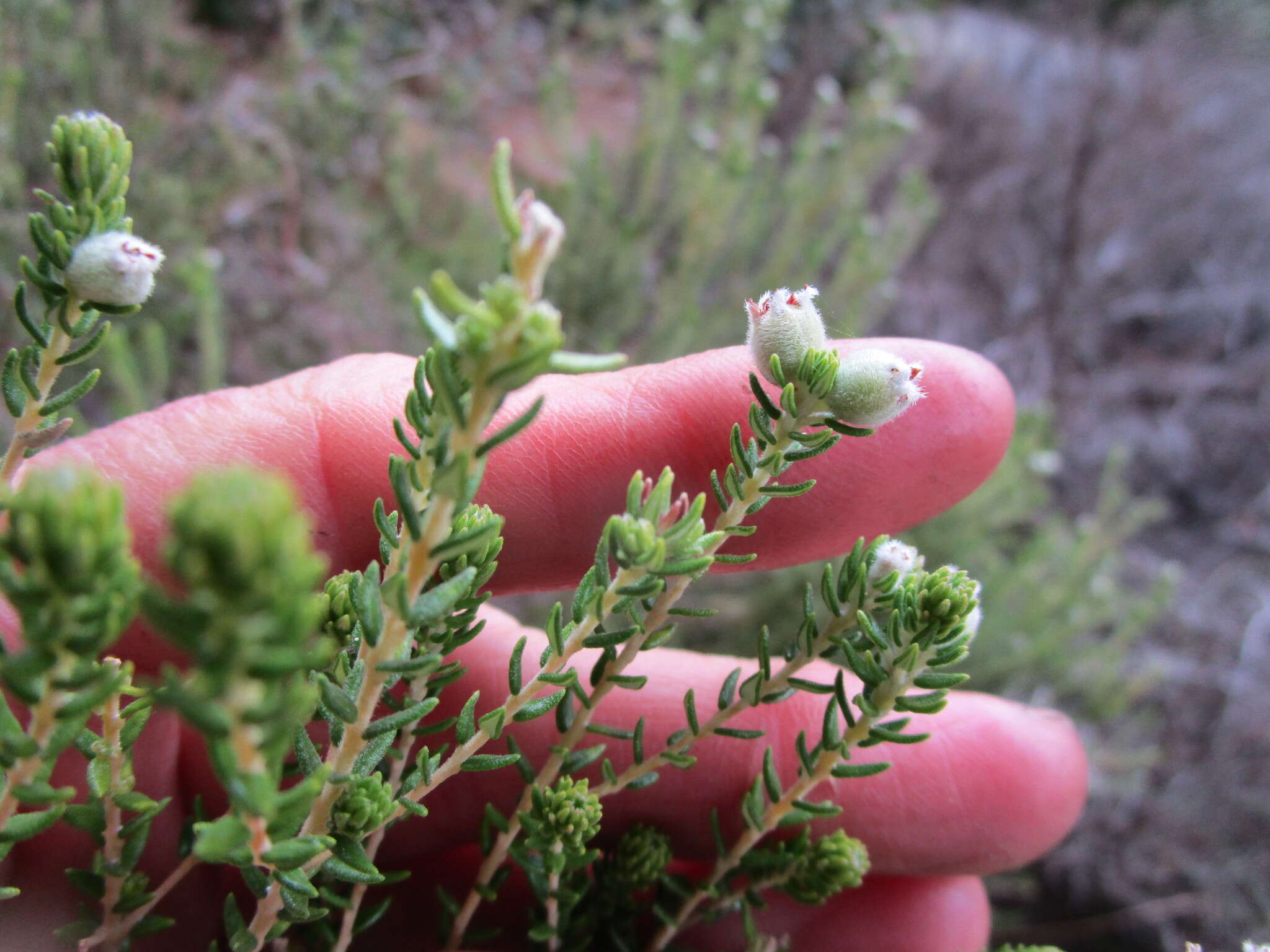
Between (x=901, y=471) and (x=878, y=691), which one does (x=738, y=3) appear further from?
(x=878, y=691)

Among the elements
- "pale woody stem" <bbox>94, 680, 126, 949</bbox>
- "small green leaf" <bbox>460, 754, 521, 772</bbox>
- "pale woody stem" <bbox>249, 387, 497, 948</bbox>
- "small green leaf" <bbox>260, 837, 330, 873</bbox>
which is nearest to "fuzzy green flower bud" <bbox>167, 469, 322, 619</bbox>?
"pale woody stem" <bbox>249, 387, 497, 948</bbox>

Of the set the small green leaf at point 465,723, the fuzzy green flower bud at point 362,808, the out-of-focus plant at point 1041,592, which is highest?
the small green leaf at point 465,723

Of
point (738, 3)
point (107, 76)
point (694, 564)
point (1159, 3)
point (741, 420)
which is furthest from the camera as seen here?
point (1159, 3)

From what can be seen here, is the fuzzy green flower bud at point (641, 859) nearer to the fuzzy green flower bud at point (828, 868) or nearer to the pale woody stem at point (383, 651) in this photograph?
the fuzzy green flower bud at point (828, 868)

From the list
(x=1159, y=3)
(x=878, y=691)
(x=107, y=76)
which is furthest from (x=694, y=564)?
(x=1159, y=3)

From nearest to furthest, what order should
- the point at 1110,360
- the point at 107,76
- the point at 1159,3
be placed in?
the point at 107,76 → the point at 1110,360 → the point at 1159,3

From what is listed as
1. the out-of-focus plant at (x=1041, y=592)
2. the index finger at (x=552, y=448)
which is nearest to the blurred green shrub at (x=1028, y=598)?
the out-of-focus plant at (x=1041, y=592)
